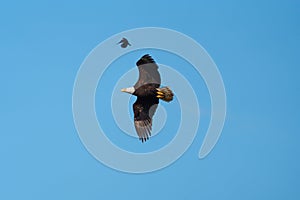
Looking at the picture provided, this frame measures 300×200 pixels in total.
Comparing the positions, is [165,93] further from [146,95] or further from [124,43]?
[124,43]

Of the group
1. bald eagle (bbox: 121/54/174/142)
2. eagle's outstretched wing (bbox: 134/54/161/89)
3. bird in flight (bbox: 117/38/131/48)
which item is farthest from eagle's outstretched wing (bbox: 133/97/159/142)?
bird in flight (bbox: 117/38/131/48)

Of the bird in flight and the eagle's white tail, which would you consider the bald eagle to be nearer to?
the eagle's white tail

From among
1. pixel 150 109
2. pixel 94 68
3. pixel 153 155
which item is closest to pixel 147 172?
pixel 153 155

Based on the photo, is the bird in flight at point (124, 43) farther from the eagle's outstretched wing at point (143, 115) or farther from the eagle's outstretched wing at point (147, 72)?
the eagle's outstretched wing at point (143, 115)

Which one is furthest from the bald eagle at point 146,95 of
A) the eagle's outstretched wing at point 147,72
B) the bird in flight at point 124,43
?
the bird in flight at point 124,43

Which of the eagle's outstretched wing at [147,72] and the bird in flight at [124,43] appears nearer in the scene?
the eagle's outstretched wing at [147,72]

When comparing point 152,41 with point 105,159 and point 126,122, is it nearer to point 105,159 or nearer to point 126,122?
point 126,122
